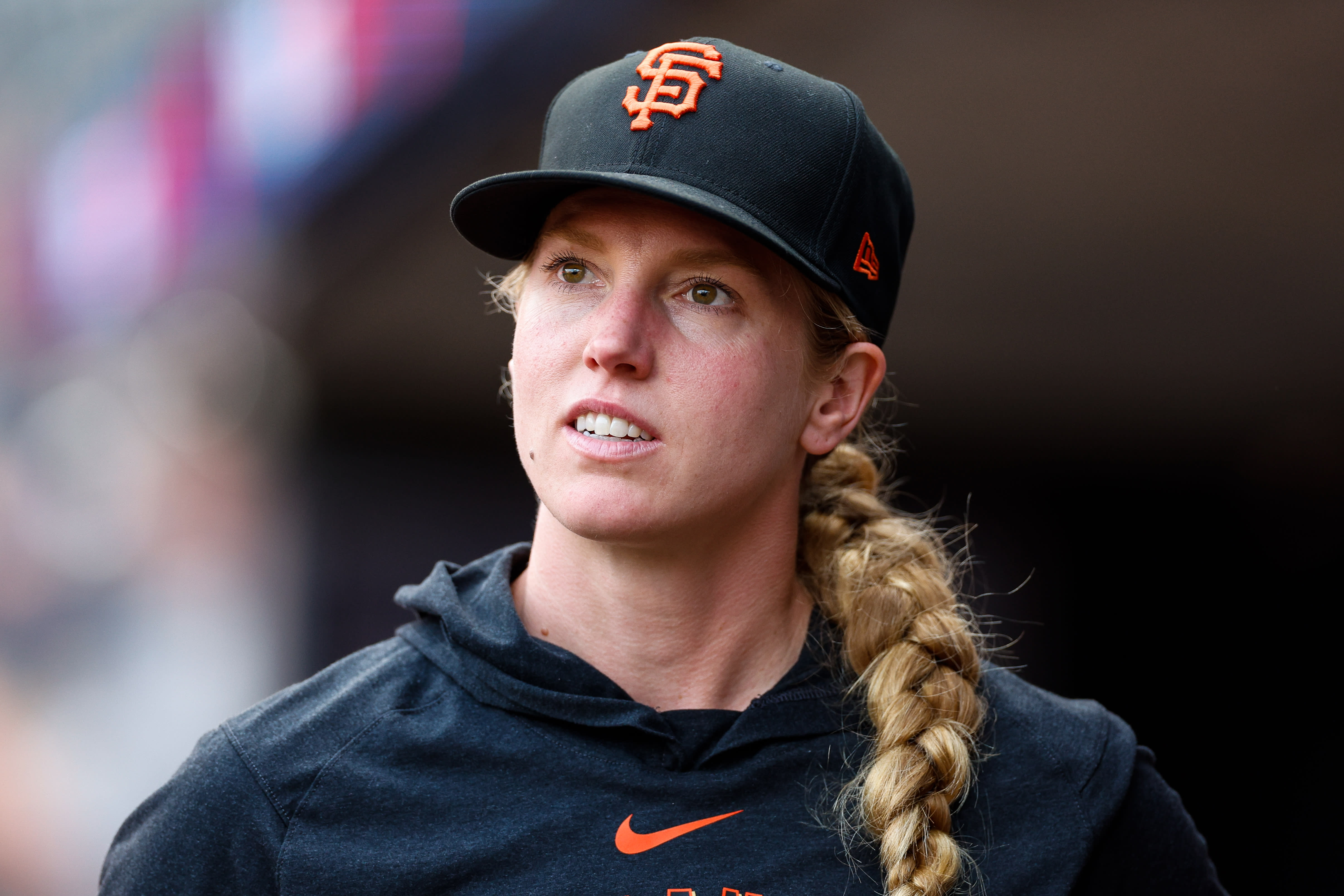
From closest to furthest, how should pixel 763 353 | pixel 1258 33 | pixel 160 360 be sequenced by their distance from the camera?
pixel 763 353 → pixel 1258 33 → pixel 160 360

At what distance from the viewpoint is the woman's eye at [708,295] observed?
159 centimetres

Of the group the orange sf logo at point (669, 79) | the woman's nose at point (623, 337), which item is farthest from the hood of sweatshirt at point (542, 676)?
the orange sf logo at point (669, 79)

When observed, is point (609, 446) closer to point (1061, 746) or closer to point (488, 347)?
point (1061, 746)

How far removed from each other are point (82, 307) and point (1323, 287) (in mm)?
4587

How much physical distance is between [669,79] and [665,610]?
0.74 m

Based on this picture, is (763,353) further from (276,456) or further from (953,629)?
(276,456)

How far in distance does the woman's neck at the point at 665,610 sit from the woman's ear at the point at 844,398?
0.12 meters

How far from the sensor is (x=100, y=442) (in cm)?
484

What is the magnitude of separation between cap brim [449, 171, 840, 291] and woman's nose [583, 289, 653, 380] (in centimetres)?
14

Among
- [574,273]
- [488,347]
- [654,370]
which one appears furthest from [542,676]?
[488,347]

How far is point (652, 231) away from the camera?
1566 mm

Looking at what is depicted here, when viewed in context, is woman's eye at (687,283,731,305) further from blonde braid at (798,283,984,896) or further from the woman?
blonde braid at (798,283,984,896)

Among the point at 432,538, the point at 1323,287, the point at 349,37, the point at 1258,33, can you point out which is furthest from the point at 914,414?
the point at 349,37

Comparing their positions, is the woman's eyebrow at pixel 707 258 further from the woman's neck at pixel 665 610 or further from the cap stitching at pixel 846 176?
the woman's neck at pixel 665 610
